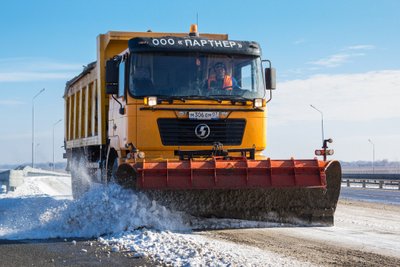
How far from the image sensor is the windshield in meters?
10.8

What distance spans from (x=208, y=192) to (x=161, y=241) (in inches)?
65.9

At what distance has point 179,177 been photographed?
32.0ft

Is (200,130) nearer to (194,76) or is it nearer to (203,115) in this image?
(203,115)

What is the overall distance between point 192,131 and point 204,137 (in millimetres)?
226

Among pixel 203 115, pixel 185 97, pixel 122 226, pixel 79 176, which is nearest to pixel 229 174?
pixel 203 115

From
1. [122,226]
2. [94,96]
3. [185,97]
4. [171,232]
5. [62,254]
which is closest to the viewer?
[62,254]

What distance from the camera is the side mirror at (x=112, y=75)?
11.1 meters

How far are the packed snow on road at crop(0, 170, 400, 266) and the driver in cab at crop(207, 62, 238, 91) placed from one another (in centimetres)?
226

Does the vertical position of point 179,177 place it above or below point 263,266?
above

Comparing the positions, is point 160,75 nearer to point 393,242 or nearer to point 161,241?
point 161,241

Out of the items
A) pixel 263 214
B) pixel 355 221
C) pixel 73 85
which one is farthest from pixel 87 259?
pixel 73 85

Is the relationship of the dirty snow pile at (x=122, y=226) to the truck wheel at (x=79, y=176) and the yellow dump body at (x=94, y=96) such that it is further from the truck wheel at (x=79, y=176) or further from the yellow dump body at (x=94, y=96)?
the truck wheel at (x=79, y=176)

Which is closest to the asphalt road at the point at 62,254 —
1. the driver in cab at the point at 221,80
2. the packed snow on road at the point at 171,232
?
the packed snow on road at the point at 171,232

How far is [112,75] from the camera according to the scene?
11.1 meters
